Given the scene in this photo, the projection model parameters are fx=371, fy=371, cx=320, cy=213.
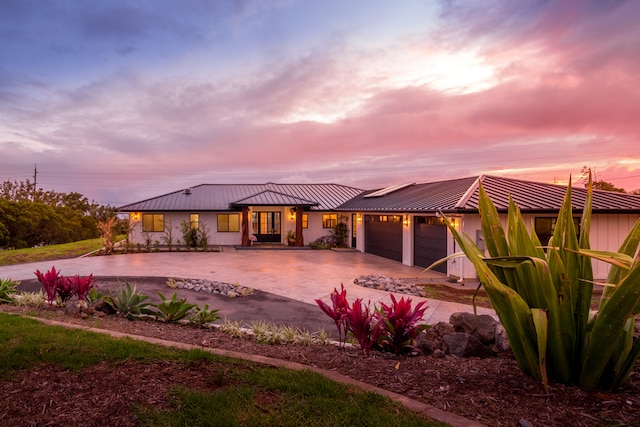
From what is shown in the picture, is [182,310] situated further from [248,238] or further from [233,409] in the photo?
[248,238]

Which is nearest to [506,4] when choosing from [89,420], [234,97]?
[89,420]

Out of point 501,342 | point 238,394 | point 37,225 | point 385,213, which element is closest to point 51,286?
point 238,394

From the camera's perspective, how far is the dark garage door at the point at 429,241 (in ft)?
46.4

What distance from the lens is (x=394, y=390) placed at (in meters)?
3.17

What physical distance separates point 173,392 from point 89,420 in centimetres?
60

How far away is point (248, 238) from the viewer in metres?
23.6

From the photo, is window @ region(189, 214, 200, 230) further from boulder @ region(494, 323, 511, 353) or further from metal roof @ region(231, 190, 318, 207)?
boulder @ region(494, 323, 511, 353)

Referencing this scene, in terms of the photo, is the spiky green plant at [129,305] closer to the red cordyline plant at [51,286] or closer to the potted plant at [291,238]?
the red cordyline plant at [51,286]

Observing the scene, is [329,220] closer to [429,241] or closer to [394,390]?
[429,241]

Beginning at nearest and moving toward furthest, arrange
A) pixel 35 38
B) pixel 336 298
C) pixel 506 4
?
pixel 336 298 → pixel 506 4 → pixel 35 38

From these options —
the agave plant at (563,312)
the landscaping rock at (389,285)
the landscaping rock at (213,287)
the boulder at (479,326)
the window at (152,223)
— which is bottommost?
the landscaping rock at (389,285)

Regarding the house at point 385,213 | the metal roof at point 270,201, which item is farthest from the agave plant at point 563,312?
the metal roof at point 270,201

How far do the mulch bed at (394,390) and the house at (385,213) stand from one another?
6.76 meters

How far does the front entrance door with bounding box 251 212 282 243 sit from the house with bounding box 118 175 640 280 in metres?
0.07
